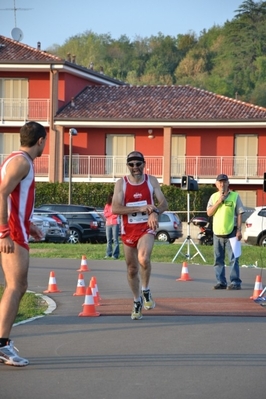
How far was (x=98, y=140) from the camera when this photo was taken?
57.6 m

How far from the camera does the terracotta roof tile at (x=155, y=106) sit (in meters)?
55.8

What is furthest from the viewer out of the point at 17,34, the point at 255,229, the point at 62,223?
the point at 17,34

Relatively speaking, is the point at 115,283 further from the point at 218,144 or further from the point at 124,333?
the point at 218,144

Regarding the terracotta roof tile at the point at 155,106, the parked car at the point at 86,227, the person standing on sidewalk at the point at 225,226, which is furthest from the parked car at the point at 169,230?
the person standing on sidewalk at the point at 225,226

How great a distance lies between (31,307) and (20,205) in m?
5.53

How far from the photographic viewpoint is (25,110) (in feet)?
186

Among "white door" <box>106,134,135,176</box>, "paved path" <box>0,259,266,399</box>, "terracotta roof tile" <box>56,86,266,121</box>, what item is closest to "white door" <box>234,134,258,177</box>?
"terracotta roof tile" <box>56,86,266,121</box>

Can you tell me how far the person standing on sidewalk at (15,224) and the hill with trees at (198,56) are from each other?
9468cm

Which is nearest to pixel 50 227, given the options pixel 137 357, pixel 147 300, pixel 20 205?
pixel 147 300

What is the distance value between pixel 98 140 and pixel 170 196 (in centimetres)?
700

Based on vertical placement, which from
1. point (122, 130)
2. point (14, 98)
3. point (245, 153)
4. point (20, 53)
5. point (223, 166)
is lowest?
point (223, 166)

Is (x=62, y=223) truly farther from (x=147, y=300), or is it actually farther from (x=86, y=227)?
(x=147, y=300)

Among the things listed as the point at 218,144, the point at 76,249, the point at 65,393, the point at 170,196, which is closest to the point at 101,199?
the point at 170,196

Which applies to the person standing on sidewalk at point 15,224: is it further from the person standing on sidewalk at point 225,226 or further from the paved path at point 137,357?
the person standing on sidewalk at point 225,226
